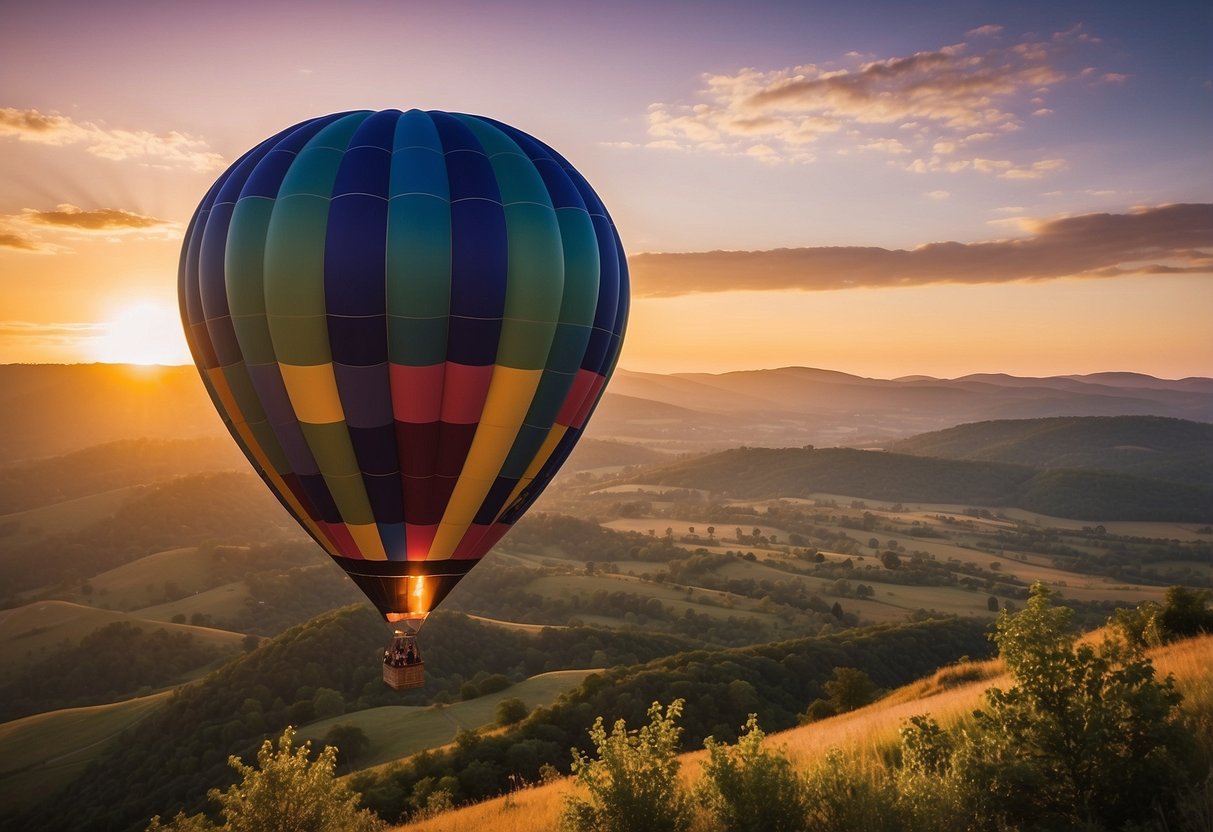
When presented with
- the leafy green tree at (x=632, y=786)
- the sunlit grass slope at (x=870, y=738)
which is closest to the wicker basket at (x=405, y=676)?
the sunlit grass slope at (x=870, y=738)

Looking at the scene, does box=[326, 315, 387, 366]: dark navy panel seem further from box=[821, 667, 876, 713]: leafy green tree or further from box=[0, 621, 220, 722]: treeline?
box=[0, 621, 220, 722]: treeline

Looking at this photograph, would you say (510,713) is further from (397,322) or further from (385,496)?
(397,322)

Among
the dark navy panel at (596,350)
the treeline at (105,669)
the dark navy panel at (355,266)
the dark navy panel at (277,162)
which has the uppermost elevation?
the dark navy panel at (277,162)

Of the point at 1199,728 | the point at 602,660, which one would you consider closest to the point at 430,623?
the point at 602,660

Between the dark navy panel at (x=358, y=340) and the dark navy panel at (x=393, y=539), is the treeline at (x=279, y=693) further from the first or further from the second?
the dark navy panel at (x=358, y=340)

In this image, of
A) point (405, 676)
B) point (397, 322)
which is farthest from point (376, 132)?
point (405, 676)

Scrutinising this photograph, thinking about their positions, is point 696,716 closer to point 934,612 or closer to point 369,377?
point 369,377

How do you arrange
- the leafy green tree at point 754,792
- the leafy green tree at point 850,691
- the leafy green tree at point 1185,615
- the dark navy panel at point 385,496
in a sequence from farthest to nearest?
1. the leafy green tree at point 850,691
2. the leafy green tree at point 1185,615
3. the dark navy panel at point 385,496
4. the leafy green tree at point 754,792
